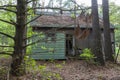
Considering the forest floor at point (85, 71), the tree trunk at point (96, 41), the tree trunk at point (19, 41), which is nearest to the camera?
the tree trunk at point (19, 41)

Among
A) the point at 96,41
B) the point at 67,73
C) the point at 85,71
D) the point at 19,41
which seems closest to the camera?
the point at 19,41

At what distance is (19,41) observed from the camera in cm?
553

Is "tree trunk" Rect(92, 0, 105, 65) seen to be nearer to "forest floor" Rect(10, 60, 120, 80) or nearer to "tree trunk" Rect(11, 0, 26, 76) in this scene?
"forest floor" Rect(10, 60, 120, 80)

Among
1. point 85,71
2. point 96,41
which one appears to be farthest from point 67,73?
point 96,41

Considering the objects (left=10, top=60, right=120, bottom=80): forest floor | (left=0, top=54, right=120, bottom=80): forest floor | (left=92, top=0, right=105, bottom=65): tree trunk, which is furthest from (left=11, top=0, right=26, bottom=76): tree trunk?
(left=92, top=0, right=105, bottom=65): tree trunk

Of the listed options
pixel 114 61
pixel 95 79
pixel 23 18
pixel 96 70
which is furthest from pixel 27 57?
pixel 114 61

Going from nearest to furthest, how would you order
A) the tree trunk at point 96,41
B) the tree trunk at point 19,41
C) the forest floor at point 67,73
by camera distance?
1. the tree trunk at point 19,41
2. the forest floor at point 67,73
3. the tree trunk at point 96,41

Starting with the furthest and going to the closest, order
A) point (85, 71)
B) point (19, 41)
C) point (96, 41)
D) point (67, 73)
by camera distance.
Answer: point (96, 41) → point (85, 71) → point (67, 73) → point (19, 41)

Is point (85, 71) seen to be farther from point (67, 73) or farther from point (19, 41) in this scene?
point (19, 41)

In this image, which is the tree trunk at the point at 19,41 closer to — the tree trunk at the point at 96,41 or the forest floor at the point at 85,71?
the forest floor at the point at 85,71

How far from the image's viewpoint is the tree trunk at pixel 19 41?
5390mm

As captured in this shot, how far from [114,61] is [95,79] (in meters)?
6.06

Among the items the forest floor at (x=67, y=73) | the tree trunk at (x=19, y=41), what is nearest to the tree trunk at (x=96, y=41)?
the forest floor at (x=67, y=73)

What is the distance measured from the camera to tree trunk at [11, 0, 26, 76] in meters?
5.39
